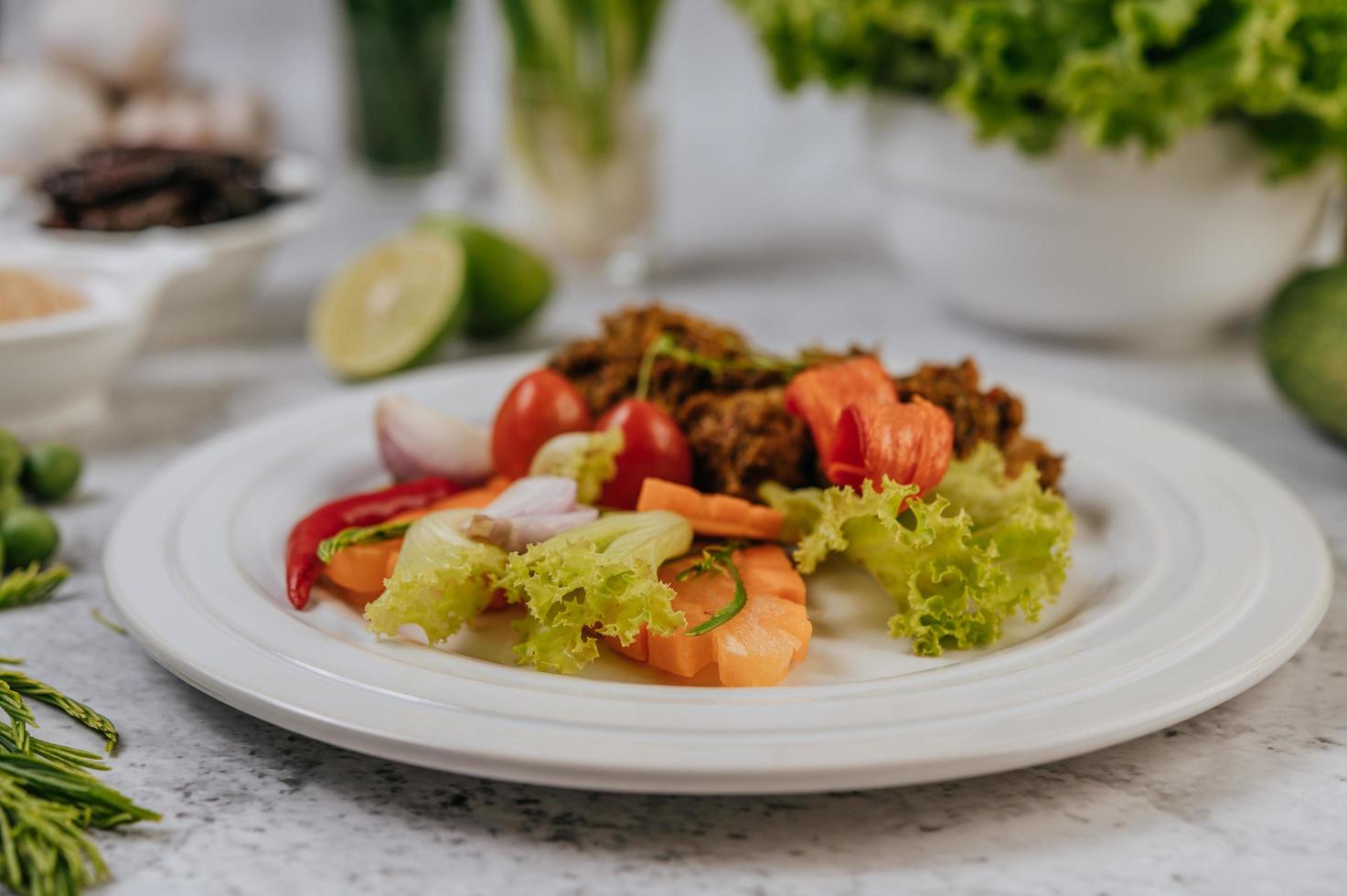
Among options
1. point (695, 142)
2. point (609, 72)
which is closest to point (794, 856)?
point (609, 72)

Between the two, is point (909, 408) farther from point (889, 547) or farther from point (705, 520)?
point (705, 520)

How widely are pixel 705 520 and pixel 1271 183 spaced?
1554mm

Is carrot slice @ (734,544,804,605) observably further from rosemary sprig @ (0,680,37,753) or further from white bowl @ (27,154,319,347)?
white bowl @ (27,154,319,347)

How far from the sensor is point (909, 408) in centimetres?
174

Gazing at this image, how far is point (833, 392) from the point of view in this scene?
6.13 feet

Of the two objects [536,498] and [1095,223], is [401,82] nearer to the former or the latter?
[1095,223]

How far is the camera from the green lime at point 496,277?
3000 millimetres

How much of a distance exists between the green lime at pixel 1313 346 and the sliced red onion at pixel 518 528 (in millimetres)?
1410

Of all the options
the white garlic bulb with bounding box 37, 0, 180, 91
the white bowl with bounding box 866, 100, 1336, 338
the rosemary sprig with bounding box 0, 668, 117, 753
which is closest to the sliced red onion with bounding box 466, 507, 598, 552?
the rosemary sprig with bounding box 0, 668, 117, 753

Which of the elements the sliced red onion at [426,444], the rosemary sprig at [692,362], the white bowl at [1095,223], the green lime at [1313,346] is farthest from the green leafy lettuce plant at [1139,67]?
the sliced red onion at [426,444]

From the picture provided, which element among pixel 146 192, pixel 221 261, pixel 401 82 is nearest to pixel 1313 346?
pixel 221 261

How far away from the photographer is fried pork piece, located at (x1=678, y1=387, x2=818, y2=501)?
74.5 inches

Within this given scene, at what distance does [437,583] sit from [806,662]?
432mm

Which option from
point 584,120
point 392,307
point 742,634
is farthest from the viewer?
point 584,120
